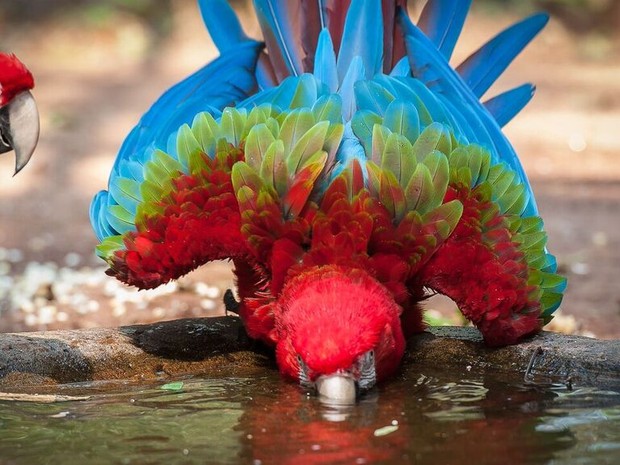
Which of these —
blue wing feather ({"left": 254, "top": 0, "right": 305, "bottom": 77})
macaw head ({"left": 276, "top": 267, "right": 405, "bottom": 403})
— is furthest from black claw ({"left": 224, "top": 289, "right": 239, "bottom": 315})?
blue wing feather ({"left": 254, "top": 0, "right": 305, "bottom": 77})

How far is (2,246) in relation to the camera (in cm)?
468

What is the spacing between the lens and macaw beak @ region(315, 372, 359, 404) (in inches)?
75.5

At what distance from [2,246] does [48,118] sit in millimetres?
2519

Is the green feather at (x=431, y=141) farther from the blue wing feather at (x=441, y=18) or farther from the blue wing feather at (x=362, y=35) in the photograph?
the blue wing feather at (x=441, y=18)

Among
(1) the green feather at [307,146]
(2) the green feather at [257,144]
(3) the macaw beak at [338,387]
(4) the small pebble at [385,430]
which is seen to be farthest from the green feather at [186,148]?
(4) the small pebble at [385,430]

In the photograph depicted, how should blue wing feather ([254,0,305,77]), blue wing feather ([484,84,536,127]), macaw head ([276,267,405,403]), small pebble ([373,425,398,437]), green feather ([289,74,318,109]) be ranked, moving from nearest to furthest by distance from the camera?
1. small pebble ([373,425,398,437])
2. macaw head ([276,267,405,403])
3. green feather ([289,74,318,109])
4. blue wing feather ([254,0,305,77])
5. blue wing feather ([484,84,536,127])

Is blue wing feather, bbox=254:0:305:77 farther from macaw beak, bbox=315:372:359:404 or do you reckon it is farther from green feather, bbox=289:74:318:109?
macaw beak, bbox=315:372:359:404

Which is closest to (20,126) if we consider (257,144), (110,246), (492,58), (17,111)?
(17,111)

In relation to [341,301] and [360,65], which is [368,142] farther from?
[341,301]

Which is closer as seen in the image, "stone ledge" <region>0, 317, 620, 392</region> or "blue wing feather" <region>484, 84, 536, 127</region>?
"stone ledge" <region>0, 317, 620, 392</region>

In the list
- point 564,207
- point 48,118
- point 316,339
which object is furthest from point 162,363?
point 48,118

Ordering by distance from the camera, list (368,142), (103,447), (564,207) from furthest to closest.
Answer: (564,207) → (368,142) → (103,447)

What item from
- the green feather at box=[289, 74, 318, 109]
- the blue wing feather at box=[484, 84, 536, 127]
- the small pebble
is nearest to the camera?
the small pebble

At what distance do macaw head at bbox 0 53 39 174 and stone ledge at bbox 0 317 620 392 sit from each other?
0.56 meters
